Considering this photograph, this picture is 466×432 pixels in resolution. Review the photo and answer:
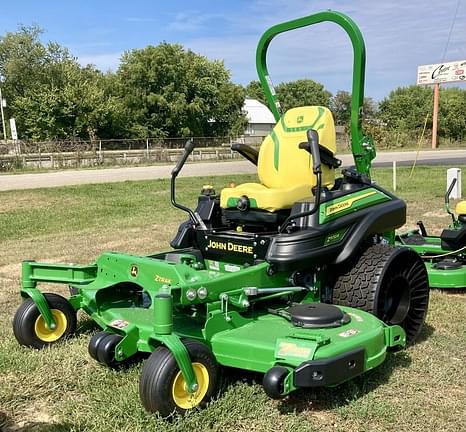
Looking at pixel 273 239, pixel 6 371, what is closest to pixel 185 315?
pixel 273 239

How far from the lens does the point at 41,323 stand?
4172 millimetres

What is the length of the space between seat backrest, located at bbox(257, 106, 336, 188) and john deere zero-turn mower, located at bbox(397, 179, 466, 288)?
70.4 inches

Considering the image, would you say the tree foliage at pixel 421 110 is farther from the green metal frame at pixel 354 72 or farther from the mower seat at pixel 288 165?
the mower seat at pixel 288 165

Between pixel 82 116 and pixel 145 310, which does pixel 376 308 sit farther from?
pixel 82 116

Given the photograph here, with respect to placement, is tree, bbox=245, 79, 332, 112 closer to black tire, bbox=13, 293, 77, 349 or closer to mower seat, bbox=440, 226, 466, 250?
mower seat, bbox=440, 226, 466, 250

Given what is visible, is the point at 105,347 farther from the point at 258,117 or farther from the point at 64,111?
the point at 258,117

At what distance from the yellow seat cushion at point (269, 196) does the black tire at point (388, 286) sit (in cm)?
61

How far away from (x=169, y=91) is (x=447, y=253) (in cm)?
4141

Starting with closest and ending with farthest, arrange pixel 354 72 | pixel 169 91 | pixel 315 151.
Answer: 1. pixel 315 151
2. pixel 354 72
3. pixel 169 91

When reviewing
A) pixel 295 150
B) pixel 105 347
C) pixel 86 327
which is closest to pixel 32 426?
pixel 105 347

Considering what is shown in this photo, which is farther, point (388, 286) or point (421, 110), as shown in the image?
point (421, 110)

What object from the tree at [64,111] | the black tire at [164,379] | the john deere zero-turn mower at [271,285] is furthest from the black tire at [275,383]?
the tree at [64,111]

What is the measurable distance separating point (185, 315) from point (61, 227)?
281 inches

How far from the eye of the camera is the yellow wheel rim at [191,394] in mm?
3051
